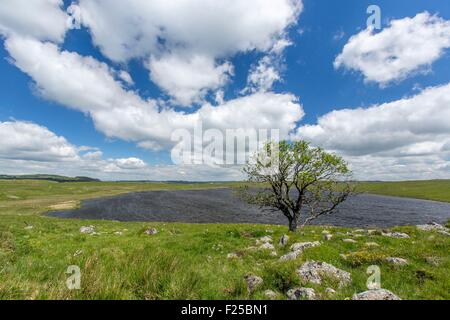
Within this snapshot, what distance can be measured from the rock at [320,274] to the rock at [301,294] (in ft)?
4.26

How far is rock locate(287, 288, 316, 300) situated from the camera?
7.85 meters

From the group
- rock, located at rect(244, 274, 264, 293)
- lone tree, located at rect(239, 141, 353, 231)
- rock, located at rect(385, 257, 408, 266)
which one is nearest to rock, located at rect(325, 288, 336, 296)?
rock, located at rect(244, 274, 264, 293)

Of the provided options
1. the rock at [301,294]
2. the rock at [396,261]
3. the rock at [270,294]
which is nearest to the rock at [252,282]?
the rock at [270,294]

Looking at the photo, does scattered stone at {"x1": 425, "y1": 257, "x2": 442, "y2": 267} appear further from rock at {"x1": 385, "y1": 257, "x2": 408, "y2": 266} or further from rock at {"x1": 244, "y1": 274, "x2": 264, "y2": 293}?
rock at {"x1": 244, "y1": 274, "x2": 264, "y2": 293}

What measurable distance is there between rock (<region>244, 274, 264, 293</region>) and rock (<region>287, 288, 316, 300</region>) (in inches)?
54.6

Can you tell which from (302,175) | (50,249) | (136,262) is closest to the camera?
(136,262)

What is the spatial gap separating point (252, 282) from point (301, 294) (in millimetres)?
2139

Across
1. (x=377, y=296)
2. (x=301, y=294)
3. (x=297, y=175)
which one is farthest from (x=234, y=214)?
(x=377, y=296)

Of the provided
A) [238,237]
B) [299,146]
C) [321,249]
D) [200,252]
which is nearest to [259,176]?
[299,146]

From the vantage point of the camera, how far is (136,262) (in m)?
9.48

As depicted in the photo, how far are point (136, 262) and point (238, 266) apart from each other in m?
5.58

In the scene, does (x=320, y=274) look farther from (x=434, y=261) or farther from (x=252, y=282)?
(x=434, y=261)

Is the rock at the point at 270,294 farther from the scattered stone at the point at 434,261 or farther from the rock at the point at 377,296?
the scattered stone at the point at 434,261
